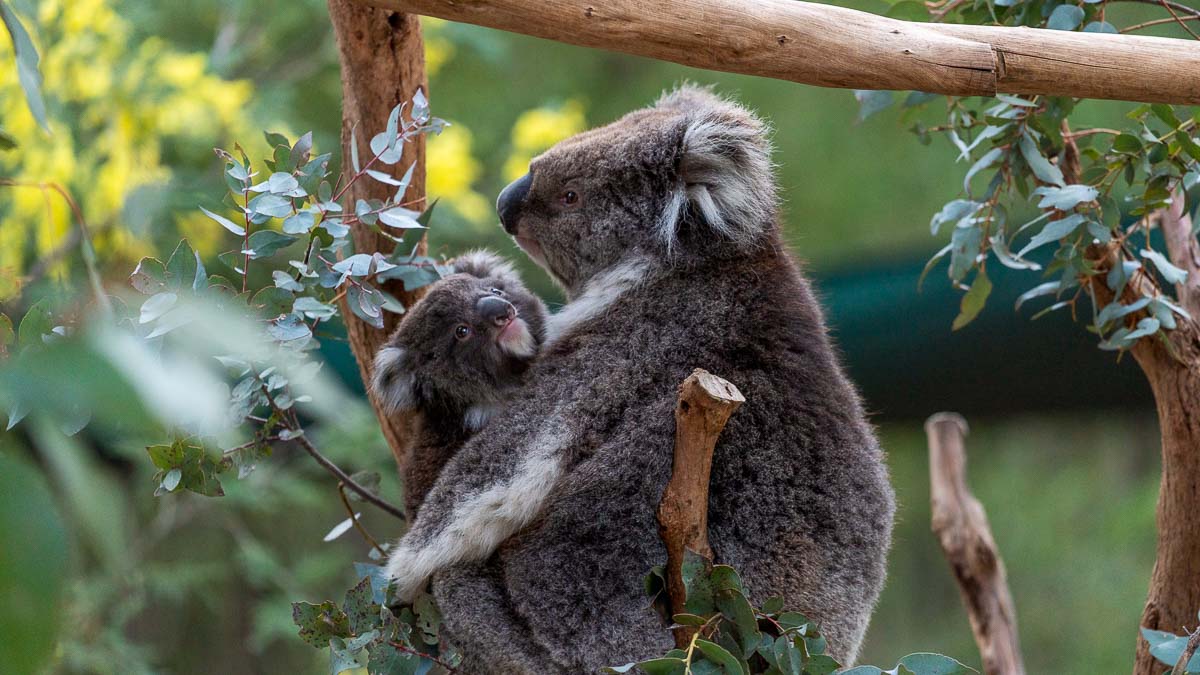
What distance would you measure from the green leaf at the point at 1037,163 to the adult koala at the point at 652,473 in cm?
54

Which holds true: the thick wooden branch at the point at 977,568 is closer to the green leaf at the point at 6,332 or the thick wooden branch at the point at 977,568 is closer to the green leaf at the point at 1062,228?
the green leaf at the point at 1062,228

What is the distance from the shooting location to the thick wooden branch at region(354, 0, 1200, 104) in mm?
1737

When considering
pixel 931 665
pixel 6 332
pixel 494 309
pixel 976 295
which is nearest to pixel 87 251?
pixel 6 332

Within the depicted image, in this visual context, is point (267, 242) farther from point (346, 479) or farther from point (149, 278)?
point (346, 479)

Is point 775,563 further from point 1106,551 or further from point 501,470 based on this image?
point 1106,551

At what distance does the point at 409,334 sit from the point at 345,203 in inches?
15.5

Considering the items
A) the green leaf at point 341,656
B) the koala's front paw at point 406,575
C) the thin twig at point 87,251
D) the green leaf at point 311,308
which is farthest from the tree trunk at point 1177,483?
the thin twig at point 87,251

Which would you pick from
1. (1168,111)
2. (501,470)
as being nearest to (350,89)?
(501,470)

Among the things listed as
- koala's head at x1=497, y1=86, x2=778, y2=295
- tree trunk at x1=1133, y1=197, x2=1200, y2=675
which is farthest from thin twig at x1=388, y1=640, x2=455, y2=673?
tree trunk at x1=1133, y1=197, x2=1200, y2=675

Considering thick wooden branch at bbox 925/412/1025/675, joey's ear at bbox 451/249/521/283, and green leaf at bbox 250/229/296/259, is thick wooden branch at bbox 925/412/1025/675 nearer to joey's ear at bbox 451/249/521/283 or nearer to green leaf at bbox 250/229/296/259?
joey's ear at bbox 451/249/521/283

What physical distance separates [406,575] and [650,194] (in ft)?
A: 3.15

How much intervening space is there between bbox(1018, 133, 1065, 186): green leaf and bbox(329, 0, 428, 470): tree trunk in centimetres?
133

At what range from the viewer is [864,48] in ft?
6.00

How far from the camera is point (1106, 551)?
278 inches
